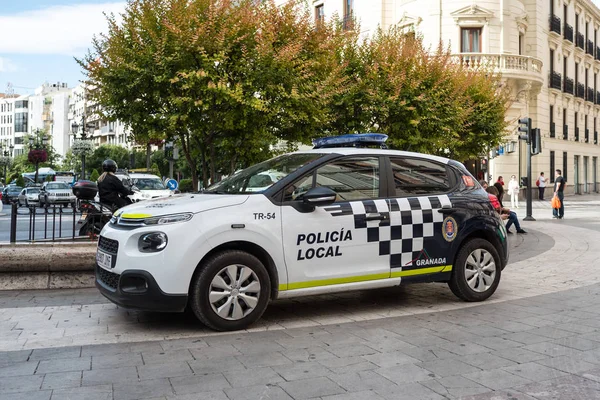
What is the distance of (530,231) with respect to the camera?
53.0ft

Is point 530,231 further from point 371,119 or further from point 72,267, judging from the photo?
point 72,267

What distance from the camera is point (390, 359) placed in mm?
4582

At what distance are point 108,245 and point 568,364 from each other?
3.98 meters

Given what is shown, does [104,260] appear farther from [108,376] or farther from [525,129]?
[525,129]

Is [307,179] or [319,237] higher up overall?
[307,179]

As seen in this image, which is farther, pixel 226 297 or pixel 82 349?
pixel 226 297

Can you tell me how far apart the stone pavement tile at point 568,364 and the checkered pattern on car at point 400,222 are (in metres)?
1.89

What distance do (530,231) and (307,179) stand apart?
1207cm

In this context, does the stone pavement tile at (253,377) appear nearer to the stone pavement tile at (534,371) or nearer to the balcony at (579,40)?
the stone pavement tile at (534,371)

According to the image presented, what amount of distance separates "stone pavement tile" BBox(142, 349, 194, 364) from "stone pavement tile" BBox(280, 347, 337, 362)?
752 millimetres

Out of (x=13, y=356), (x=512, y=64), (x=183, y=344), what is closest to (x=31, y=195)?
(x=512, y=64)

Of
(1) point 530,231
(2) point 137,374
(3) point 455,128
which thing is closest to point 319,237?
(2) point 137,374

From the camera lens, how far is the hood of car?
17.2ft

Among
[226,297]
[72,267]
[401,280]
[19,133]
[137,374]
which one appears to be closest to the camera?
[137,374]
